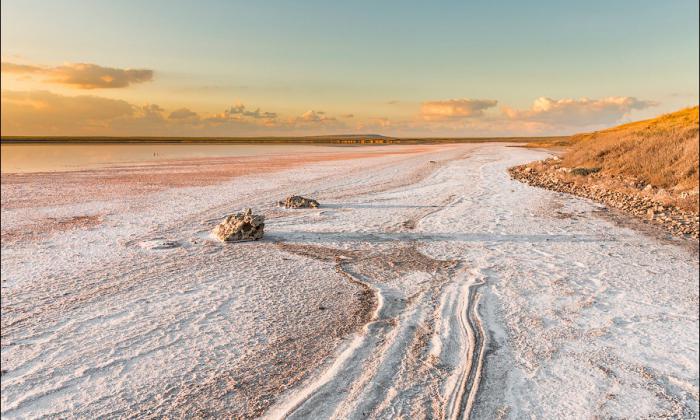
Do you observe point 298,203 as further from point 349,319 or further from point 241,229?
point 349,319

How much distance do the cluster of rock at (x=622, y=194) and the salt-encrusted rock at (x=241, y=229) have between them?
1075cm

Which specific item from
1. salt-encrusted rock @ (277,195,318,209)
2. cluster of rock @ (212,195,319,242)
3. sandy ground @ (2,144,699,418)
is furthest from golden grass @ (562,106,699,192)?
cluster of rock @ (212,195,319,242)

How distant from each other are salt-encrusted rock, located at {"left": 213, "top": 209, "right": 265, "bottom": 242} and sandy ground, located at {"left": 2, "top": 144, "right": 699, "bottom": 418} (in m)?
0.31

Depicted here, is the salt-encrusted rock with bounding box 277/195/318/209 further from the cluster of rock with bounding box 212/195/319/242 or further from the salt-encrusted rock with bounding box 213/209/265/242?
the salt-encrusted rock with bounding box 213/209/265/242

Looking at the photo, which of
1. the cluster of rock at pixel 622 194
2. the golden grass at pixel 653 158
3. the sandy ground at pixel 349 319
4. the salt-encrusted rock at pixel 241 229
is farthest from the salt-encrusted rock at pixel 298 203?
the golden grass at pixel 653 158

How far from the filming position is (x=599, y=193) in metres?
16.3

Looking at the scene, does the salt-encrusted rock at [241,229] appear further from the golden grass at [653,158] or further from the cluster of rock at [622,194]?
the golden grass at [653,158]

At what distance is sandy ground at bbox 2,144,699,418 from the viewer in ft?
13.7

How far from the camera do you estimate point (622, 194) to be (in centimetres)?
1552

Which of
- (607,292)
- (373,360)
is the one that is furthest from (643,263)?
(373,360)

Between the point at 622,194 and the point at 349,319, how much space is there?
14.0 m

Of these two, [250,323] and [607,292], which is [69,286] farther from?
[607,292]

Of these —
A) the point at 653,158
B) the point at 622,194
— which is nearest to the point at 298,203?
the point at 622,194

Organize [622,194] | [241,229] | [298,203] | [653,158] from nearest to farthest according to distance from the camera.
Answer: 1. [241,229]
2. [298,203]
3. [622,194]
4. [653,158]
